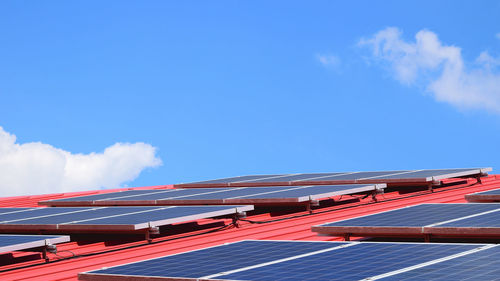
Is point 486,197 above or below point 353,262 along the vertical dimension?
above

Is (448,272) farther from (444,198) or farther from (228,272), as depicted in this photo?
(444,198)

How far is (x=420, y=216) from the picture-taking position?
11172 millimetres

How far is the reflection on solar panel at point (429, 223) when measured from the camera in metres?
9.62

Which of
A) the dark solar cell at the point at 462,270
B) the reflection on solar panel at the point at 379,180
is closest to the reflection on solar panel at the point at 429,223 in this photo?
the dark solar cell at the point at 462,270

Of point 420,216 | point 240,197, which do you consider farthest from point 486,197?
point 240,197

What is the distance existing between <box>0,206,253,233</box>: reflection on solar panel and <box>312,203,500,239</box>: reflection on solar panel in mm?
3181

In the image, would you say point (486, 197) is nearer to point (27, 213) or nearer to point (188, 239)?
point (188, 239)

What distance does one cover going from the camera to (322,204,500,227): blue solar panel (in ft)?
34.5

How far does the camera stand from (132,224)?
12.5m

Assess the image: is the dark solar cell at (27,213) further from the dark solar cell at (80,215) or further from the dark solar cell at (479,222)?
the dark solar cell at (479,222)

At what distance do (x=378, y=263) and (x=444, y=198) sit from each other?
11013mm

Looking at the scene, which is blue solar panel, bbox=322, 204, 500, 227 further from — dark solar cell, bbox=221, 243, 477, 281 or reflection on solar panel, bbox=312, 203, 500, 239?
dark solar cell, bbox=221, 243, 477, 281

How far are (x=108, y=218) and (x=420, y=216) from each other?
5900 millimetres

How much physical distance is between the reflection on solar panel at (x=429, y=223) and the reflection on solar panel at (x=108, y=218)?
3.18m
